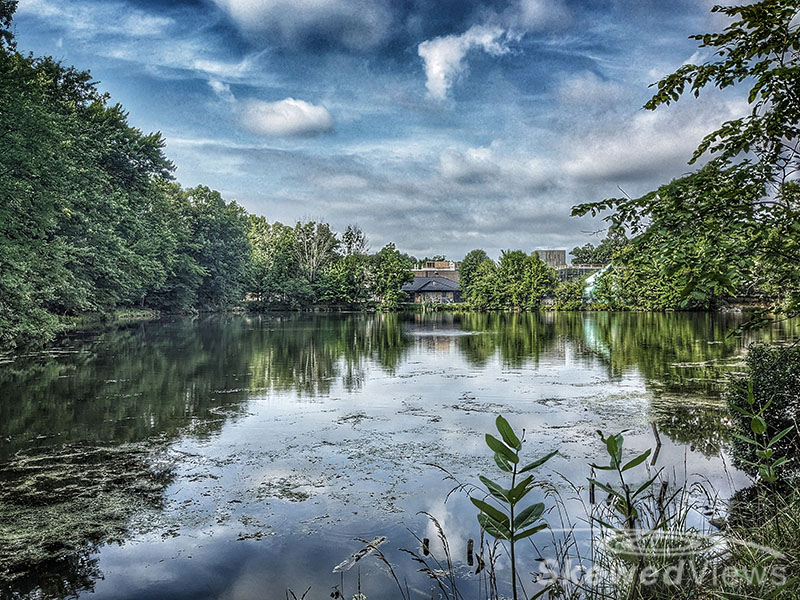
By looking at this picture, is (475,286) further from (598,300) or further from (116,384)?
(116,384)

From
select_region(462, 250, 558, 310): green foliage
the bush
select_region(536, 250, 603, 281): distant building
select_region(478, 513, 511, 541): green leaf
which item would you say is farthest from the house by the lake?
select_region(478, 513, 511, 541): green leaf

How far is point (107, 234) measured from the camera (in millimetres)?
26859

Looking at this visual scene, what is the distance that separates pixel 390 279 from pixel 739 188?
198 feet

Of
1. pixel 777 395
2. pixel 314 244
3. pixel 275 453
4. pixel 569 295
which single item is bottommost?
pixel 275 453

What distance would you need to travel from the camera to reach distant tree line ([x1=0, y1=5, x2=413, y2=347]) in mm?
17250

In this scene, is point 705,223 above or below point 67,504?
above

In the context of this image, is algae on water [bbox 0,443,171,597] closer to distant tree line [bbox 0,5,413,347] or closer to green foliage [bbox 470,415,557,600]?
green foliage [bbox 470,415,557,600]

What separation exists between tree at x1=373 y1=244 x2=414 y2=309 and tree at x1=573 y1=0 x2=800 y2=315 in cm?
5902

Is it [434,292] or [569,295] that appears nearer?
[569,295]

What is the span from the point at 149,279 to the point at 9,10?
19850 mm

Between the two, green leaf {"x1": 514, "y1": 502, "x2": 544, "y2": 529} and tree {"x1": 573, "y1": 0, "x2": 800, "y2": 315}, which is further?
tree {"x1": 573, "y1": 0, "x2": 800, "y2": 315}

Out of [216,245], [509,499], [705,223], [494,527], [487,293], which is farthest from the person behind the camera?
[487,293]

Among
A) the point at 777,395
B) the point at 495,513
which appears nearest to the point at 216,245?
the point at 777,395

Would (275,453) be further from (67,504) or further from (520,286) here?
(520,286)
